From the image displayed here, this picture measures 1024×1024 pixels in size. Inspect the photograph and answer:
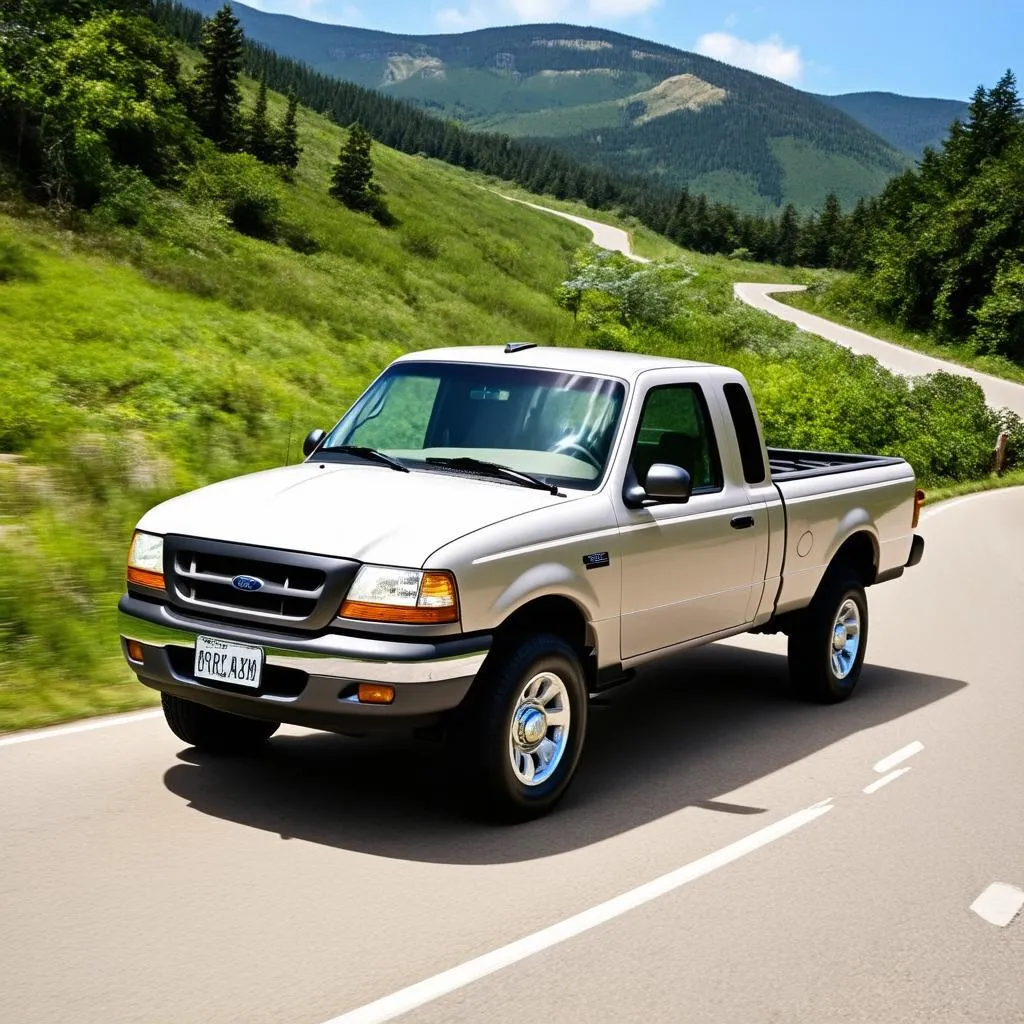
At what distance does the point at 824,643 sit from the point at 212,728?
3924 millimetres

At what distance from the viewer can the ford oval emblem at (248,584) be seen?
520 cm

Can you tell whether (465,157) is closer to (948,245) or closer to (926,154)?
(926,154)

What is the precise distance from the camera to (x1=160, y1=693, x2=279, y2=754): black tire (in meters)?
6.20

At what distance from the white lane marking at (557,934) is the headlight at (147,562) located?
2.21 metres

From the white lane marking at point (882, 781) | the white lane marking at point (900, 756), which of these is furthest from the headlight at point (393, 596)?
the white lane marking at point (900, 756)

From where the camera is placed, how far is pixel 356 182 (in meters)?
68.2

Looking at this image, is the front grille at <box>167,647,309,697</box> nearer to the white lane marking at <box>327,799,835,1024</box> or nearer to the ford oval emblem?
the ford oval emblem

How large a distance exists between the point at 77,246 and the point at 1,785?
34.7m

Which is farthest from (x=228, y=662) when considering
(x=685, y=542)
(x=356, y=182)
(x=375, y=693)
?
(x=356, y=182)

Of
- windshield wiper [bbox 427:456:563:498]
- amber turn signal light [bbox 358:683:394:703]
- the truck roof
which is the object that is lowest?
amber turn signal light [bbox 358:683:394:703]

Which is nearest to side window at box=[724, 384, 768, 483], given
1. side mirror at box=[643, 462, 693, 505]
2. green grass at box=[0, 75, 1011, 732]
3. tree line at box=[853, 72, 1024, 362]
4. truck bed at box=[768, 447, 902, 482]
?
truck bed at box=[768, 447, 902, 482]

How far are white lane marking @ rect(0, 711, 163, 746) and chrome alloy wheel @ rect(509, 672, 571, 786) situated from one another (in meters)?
2.48

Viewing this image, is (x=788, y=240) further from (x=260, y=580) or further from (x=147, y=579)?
(x=260, y=580)

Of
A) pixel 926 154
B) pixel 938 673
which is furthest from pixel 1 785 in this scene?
pixel 926 154
